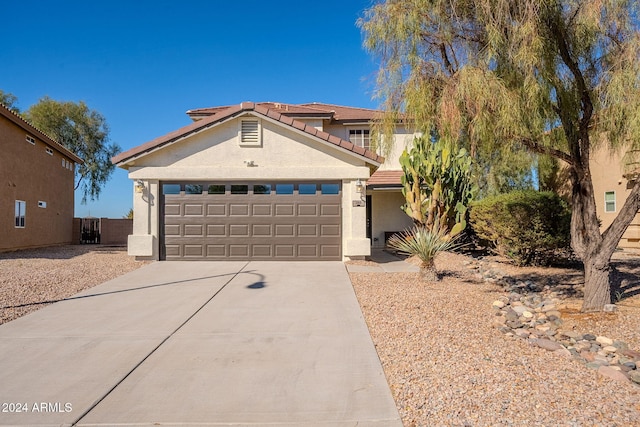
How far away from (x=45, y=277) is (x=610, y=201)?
2214 cm

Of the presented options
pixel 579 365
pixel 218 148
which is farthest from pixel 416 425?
pixel 218 148

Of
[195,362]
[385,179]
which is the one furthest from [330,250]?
[195,362]

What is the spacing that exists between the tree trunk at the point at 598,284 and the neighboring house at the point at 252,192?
6538 millimetres

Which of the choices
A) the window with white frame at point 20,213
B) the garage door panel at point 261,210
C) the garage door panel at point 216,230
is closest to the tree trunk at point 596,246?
the garage door panel at point 261,210

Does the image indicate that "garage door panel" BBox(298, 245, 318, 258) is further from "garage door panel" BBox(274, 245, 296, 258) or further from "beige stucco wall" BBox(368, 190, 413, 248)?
"beige stucco wall" BBox(368, 190, 413, 248)

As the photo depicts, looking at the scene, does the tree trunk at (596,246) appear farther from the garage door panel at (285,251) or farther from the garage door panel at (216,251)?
the garage door panel at (216,251)

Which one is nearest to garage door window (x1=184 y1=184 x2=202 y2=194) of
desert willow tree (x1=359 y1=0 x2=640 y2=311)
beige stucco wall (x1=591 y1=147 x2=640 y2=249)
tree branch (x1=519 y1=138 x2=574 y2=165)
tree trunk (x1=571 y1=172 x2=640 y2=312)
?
desert willow tree (x1=359 y1=0 x2=640 y2=311)

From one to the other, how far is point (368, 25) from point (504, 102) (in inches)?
111

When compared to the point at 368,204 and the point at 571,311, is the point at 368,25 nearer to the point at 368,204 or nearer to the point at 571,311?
the point at 571,311

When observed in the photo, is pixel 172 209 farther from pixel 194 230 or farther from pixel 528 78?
pixel 528 78

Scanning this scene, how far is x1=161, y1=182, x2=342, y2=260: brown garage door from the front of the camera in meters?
13.1

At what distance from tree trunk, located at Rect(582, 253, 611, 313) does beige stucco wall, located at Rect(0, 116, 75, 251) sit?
1837 cm

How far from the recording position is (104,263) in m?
12.8

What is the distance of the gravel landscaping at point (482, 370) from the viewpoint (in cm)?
358
